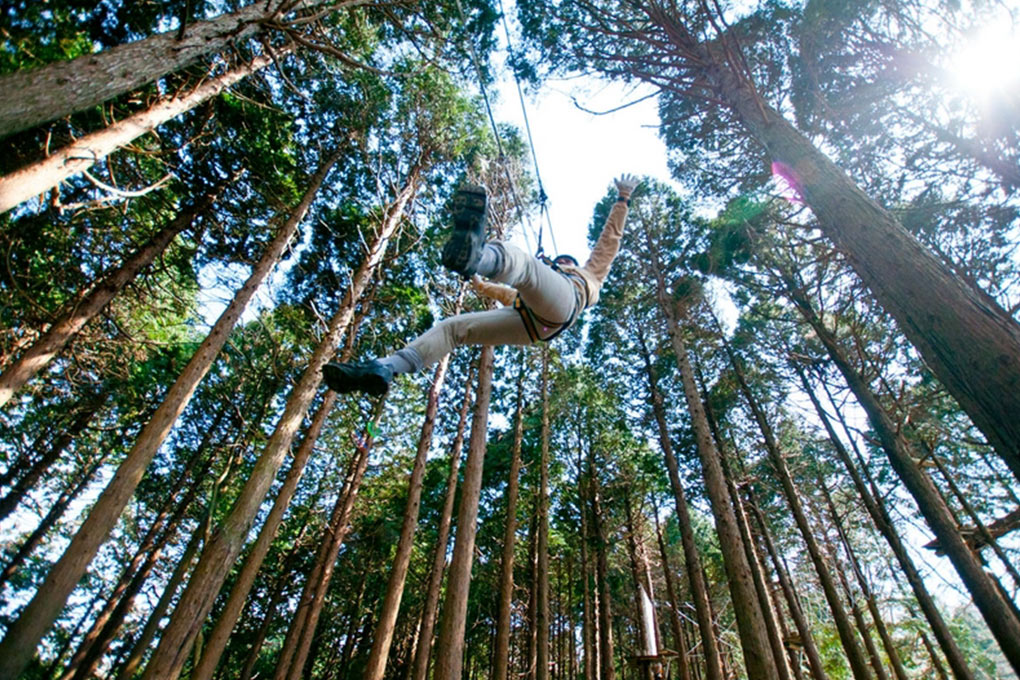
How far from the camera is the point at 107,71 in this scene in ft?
13.5

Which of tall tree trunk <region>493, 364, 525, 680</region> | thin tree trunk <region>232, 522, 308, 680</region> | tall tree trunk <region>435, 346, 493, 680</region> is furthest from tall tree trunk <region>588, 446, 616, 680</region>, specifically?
thin tree trunk <region>232, 522, 308, 680</region>

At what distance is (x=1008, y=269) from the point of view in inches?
272

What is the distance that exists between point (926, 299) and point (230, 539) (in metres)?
6.66

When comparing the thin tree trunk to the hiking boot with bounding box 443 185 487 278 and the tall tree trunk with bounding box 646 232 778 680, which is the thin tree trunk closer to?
the tall tree trunk with bounding box 646 232 778 680

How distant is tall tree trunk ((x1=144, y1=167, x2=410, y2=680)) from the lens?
438 cm

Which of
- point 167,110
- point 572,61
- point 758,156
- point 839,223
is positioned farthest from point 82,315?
point 758,156

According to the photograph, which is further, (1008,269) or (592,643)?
(592,643)

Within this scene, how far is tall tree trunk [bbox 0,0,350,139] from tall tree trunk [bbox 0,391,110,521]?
35.3 feet

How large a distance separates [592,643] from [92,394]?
51.9 feet

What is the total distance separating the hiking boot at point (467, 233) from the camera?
6.96ft

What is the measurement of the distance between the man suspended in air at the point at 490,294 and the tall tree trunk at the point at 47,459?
13.3 metres

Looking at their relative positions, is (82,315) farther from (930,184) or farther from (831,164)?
(930,184)

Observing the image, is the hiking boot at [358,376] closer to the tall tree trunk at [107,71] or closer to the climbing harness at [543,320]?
the climbing harness at [543,320]

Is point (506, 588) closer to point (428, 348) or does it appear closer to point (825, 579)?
point (825, 579)
